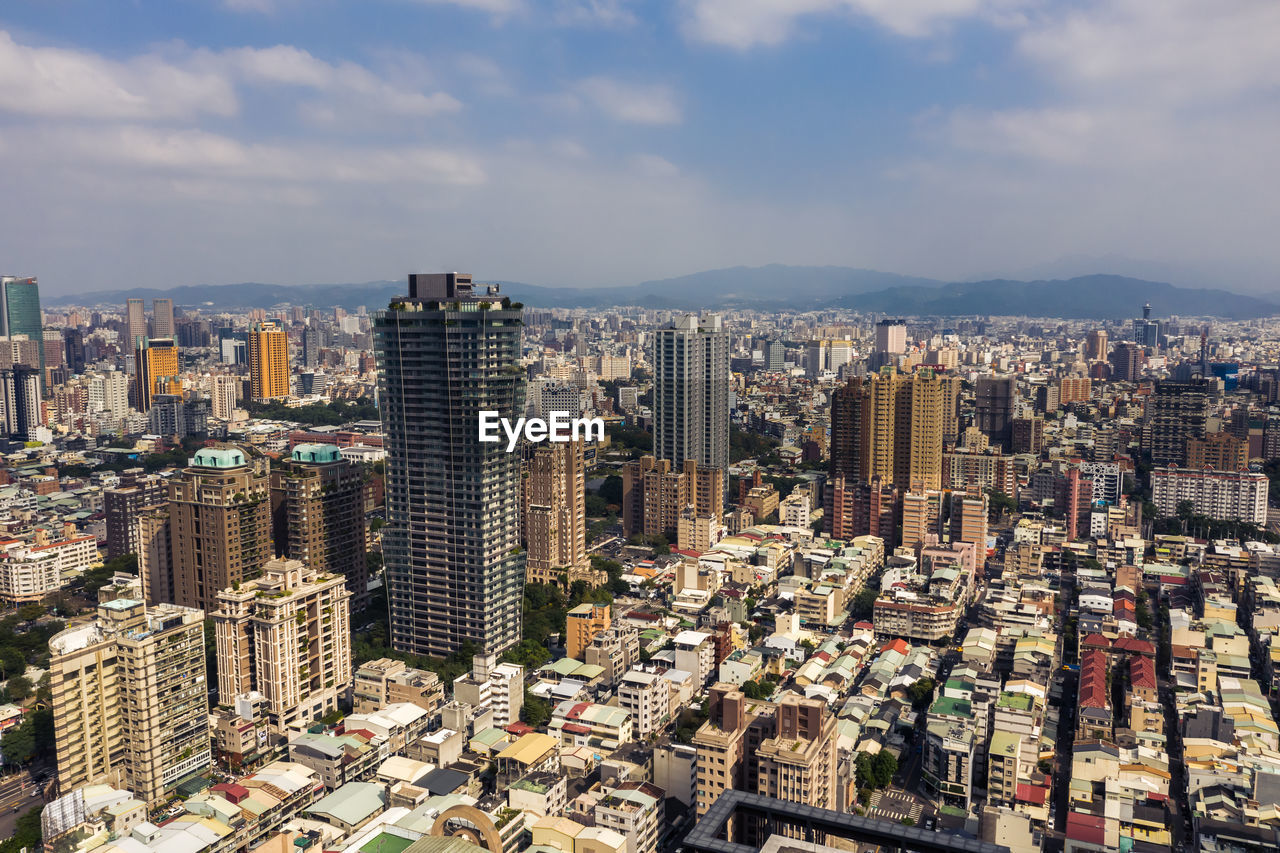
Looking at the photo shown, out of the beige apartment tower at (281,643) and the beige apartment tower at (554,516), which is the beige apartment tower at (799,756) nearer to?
the beige apartment tower at (281,643)

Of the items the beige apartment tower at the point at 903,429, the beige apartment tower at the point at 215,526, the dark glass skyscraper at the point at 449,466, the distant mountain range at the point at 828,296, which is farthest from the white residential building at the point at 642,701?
the distant mountain range at the point at 828,296

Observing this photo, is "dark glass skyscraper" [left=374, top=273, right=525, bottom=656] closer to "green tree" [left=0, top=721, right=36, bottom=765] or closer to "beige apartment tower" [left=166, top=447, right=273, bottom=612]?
"beige apartment tower" [left=166, top=447, right=273, bottom=612]

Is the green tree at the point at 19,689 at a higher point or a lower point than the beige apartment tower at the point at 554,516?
lower

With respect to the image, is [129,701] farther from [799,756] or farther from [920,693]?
[920,693]

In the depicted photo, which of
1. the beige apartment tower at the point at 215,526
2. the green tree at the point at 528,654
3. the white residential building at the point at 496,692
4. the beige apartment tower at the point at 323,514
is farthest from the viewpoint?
the beige apartment tower at the point at 323,514

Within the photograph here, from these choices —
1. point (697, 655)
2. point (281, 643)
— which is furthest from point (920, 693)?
point (281, 643)

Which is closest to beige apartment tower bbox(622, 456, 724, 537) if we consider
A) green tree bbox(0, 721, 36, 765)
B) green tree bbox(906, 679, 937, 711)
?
green tree bbox(906, 679, 937, 711)

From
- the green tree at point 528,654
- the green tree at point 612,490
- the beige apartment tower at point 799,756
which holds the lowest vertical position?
the green tree at point 528,654
